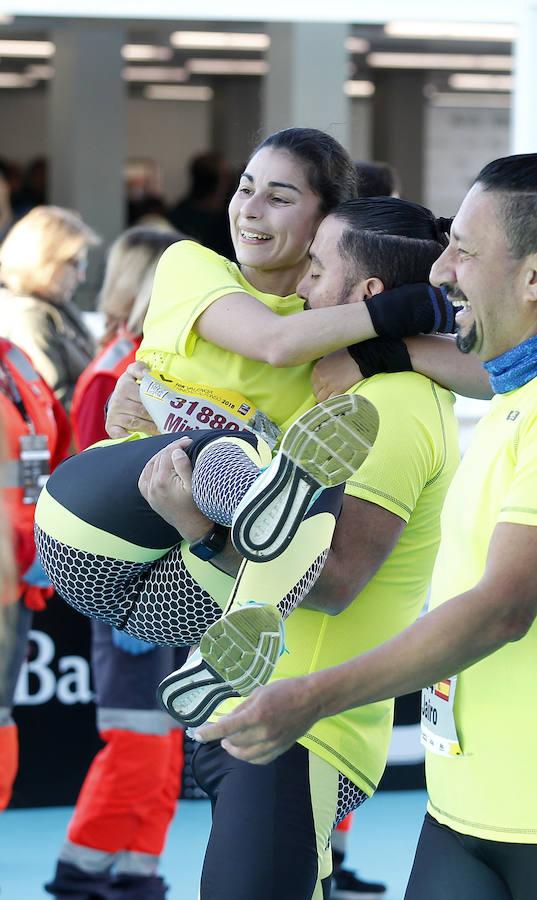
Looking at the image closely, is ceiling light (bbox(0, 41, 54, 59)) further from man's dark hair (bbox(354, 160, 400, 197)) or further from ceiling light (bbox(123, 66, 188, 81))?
man's dark hair (bbox(354, 160, 400, 197))

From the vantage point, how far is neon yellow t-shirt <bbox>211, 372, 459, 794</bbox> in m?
1.94

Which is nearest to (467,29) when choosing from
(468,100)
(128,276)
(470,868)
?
(128,276)

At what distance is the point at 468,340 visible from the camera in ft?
5.60

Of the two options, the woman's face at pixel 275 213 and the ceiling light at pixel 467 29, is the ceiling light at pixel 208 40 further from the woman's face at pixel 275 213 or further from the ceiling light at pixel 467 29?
the woman's face at pixel 275 213

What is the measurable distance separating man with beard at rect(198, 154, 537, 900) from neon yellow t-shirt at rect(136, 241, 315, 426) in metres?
0.42

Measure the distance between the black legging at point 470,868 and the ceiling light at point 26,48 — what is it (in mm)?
14282

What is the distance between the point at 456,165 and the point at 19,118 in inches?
347

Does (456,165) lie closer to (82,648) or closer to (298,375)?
(82,648)

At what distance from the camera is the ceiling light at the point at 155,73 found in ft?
61.1

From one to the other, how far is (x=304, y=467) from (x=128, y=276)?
8.22ft

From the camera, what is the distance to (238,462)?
1771 mm

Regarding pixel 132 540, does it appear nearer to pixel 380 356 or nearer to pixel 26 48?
pixel 380 356

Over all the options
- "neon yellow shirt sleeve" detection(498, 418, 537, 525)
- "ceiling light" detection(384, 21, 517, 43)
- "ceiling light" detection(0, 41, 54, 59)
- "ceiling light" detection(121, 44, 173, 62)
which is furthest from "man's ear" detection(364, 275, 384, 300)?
"ceiling light" detection(121, 44, 173, 62)

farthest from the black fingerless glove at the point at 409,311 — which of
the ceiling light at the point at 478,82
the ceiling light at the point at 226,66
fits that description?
the ceiling light at the point at 226,66
